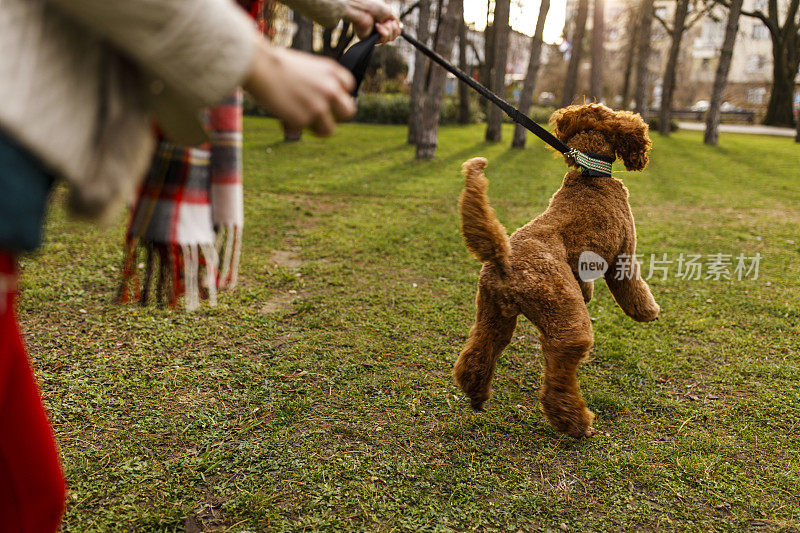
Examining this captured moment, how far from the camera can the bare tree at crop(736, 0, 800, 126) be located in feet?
85.7

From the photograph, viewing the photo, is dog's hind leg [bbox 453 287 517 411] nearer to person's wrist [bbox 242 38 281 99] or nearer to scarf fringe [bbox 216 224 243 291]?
scarf fringe [bbox 216 224 243 291]

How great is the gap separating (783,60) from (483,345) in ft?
105

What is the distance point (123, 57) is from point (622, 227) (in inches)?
105

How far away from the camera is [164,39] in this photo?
0.99 meters

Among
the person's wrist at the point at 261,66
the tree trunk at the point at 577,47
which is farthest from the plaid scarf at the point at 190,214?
the tree trunk at the point at 577,47

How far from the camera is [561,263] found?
9.23 feet

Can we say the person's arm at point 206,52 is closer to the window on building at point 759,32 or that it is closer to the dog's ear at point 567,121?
the dog's ear at point 567,121

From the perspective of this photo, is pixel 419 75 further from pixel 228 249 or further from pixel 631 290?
pixel 228 249

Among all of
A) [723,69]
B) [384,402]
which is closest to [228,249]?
[384,402]

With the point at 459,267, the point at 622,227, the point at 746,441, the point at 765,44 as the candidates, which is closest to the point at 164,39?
the point at 622,227

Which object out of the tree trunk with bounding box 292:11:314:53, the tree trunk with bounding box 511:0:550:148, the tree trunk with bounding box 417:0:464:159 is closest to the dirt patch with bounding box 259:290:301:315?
the tree trunk with bounding box 417:0:464:159

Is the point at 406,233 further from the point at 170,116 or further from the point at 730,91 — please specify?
the point at 730,91

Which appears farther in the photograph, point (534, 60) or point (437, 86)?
point (534, 60)

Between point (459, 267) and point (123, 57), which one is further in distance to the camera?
point (459, 267)
